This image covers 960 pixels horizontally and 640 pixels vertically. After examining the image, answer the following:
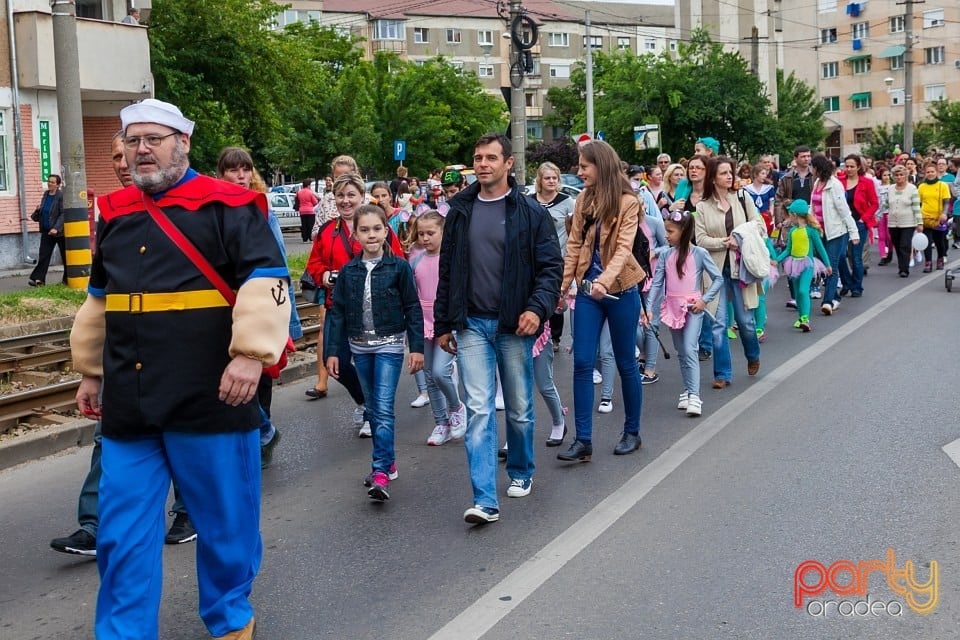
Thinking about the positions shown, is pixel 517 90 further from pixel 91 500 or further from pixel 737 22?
pixel 737 22

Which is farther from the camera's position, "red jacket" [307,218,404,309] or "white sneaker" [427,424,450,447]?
"red jacket" [307,218,404,309]

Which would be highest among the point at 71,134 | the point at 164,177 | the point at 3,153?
the point at 3,153

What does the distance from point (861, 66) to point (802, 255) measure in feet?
279

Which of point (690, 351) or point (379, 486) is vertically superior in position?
point (690, 351)

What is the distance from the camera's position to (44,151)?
26391 millimetres

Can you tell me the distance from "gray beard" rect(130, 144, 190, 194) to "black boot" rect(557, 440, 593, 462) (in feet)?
12.6

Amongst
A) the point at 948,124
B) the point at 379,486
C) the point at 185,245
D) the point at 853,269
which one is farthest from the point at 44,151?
the point at 948,124

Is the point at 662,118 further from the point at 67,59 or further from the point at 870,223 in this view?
the point at 67,59

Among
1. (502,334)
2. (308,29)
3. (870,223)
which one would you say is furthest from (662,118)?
(502,334)

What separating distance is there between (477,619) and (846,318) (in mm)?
10664

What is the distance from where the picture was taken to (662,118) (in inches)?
1821

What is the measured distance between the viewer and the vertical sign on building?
26.3 m

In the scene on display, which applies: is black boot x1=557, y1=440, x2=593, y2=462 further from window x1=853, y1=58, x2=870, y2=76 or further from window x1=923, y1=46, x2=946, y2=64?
window x1=853, y1=58, x2=870, y2=76

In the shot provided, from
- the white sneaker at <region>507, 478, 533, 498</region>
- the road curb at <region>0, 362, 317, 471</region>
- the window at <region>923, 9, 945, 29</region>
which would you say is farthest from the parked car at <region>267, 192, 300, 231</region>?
the window at <region>923, 9, 945, 29</region>
